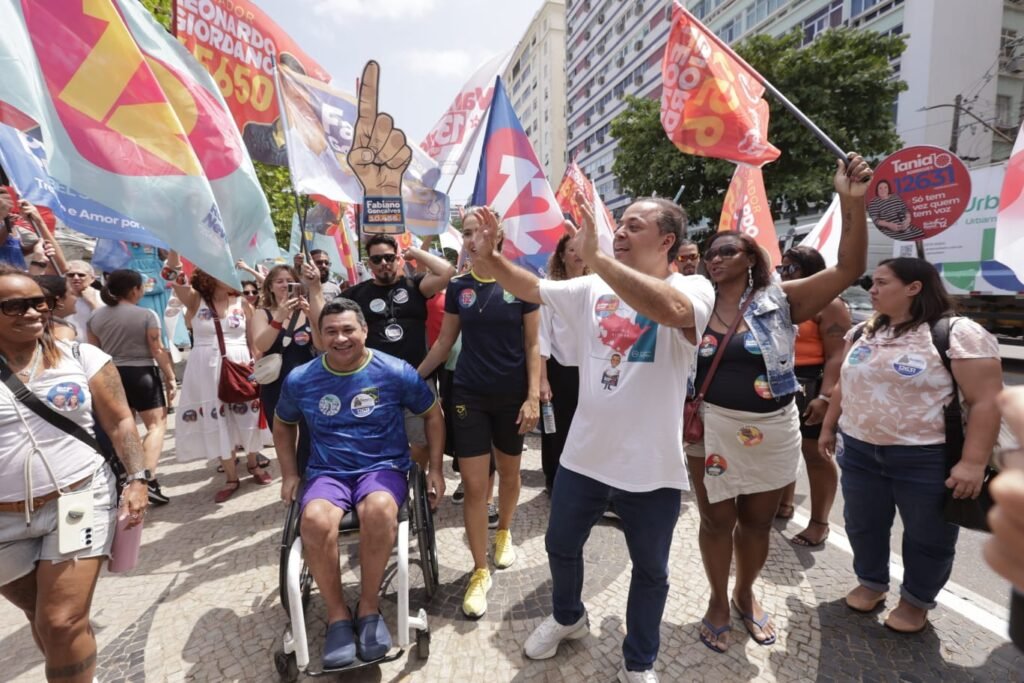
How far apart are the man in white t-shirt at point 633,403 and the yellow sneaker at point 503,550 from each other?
3.46 feet

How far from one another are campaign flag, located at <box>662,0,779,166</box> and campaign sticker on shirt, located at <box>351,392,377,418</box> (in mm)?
2721

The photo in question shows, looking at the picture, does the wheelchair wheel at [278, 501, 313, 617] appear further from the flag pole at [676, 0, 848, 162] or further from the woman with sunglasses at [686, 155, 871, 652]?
the flag pole at [676, 0, 848, 162]

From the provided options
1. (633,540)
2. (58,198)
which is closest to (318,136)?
(58,198)

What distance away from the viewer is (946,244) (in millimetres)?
10836

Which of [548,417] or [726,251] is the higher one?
[726,251]

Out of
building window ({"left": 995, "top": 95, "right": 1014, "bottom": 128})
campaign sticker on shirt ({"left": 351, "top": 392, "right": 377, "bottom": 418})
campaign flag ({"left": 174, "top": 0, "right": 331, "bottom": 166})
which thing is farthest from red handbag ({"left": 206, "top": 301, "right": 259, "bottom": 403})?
building window ({"left": 995, "top": 95, "right": 1014, "bottom": 128})

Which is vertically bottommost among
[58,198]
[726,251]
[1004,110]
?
[726,251]

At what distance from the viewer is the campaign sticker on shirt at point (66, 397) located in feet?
6.10

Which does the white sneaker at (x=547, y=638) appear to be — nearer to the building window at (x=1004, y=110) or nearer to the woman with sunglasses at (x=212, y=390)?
the woman with sunglasses at (x=212, y=390)

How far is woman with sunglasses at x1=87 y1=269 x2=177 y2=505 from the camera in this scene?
3877mm

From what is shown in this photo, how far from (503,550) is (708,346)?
5.89 feet

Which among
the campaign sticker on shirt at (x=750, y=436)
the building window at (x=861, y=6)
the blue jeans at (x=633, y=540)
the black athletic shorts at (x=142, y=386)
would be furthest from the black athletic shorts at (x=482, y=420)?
the building window at (x=861, y=6)

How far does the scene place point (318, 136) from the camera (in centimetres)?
373

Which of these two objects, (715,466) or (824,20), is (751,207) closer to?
(715,466)
